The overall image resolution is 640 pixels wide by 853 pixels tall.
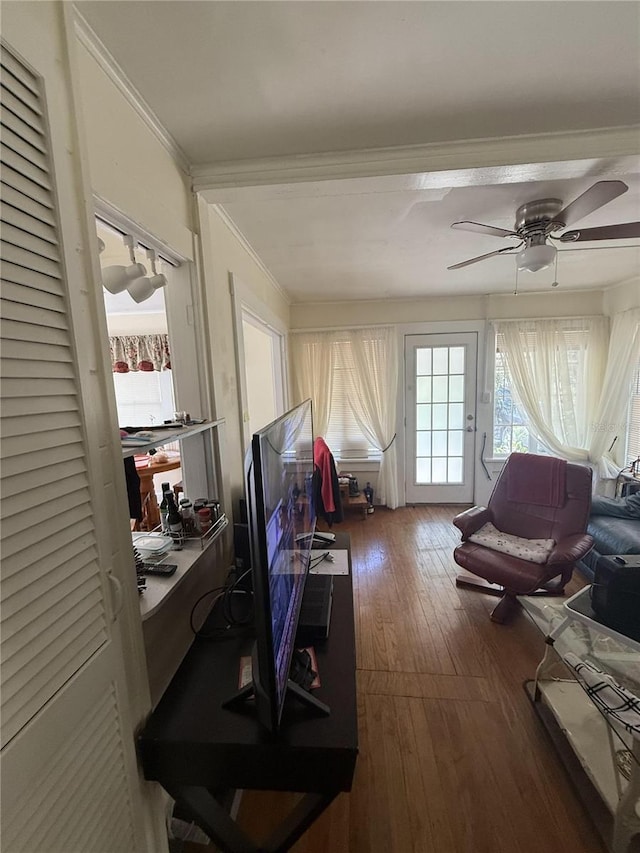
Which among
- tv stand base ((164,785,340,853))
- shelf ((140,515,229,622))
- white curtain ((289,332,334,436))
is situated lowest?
tv stand base ((164,785,340,853))

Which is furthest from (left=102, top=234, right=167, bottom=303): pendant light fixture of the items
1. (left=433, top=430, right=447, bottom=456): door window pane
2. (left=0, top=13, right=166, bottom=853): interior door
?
(left=433, top=430, right=447, bottom=456): door window pane

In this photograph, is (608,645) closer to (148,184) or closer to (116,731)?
(116,731)

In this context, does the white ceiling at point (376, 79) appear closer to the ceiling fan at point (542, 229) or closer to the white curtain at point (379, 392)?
the ceiling fan at point (542, 229)

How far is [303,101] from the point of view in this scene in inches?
39.1

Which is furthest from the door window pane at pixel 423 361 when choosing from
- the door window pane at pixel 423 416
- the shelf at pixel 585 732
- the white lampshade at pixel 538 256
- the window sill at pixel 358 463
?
the shelf at pixel 585 732

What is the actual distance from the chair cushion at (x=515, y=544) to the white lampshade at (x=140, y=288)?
7.93 ft

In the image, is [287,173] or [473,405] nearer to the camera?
[287,173]

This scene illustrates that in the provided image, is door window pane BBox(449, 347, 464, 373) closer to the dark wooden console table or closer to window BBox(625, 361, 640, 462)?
window BBox(625, 361, 640, 462)

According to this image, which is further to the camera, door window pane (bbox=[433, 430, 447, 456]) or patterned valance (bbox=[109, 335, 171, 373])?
patterned valance (bbox=[109, 335, 171, 373])

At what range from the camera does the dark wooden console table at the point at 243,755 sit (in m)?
0.78

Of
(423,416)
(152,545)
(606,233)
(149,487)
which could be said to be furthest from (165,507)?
(423,416)

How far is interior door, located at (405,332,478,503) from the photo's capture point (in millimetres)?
3656

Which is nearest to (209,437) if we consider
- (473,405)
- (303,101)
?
(303,101)

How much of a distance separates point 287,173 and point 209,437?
1.05 meters
